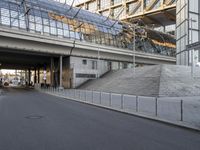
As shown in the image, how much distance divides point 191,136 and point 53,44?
4168 cm

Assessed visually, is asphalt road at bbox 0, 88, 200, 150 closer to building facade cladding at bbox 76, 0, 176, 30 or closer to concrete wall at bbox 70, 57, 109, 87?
concrete wall at bbox 70, 57, 109, 87

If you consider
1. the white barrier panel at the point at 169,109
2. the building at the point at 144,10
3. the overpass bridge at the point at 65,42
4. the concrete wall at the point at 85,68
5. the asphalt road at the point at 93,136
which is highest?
the building at the point at 144,10

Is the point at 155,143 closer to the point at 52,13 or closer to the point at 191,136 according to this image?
the point at 191,136

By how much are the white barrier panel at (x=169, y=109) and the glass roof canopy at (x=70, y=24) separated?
3444 cm

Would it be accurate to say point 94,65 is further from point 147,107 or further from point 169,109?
point 169,109

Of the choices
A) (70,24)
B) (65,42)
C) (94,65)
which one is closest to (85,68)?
(94,65)

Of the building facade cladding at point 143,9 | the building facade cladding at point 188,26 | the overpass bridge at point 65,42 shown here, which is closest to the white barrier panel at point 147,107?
the building facade cladding at point 188,26

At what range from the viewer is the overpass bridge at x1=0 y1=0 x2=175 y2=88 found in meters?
43.6

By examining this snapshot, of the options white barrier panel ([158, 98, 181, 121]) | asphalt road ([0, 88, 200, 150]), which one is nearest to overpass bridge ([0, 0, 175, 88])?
white barrier panel ([158, 98, 181, 121])

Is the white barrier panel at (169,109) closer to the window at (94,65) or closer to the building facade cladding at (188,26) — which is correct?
the building facade cladding at (188,26)

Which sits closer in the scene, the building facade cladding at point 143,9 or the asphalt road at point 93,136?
the asphalt road at point 93,136

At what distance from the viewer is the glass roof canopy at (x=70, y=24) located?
45031 millimetres

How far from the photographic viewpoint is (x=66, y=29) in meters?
52.8

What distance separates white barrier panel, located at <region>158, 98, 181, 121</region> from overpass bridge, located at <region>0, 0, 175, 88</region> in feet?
96.8
